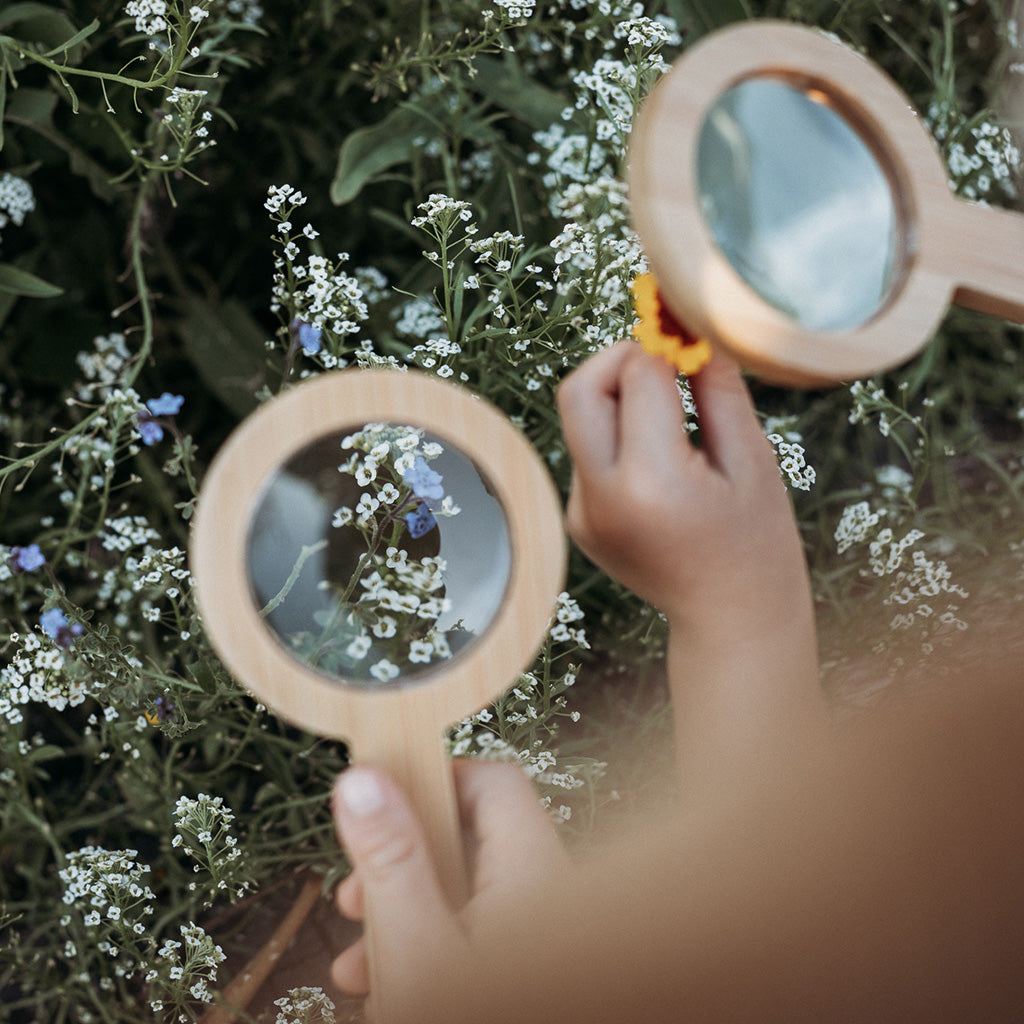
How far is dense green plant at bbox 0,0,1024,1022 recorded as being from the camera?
895mm

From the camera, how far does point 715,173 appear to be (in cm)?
50

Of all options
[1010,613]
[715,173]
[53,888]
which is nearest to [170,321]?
[53,888]

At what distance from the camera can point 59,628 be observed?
872mm

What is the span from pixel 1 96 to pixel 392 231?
1.58 ft

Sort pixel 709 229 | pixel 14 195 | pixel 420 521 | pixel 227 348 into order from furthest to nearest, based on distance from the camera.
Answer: pixel 227 348 → pixel 14 195 → pixel 420 521 → pixel 709 229

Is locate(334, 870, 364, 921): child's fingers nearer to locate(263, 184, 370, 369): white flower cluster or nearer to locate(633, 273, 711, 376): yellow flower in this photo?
locate(633, 273, 711, 376): yellow flower

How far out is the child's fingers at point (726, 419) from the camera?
0.58 metres

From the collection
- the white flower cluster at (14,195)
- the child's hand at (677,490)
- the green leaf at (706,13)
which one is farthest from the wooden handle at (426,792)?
the green leaf at (706,13)

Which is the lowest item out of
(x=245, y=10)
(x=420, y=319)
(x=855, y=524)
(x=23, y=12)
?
(x=855, y=524)

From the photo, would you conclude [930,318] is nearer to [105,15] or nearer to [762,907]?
[762,907]

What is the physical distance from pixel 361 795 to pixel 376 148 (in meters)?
0.76

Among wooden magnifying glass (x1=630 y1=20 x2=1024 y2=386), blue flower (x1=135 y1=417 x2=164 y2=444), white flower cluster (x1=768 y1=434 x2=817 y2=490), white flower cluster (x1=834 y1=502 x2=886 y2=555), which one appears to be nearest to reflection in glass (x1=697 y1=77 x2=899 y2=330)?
wooden magnifying glass (x1=630 y1=20 x2=1024 y2=386)

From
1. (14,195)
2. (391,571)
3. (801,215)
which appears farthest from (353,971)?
(14,195)

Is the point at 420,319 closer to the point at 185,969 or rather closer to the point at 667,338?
the point at 667,338
